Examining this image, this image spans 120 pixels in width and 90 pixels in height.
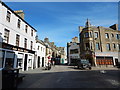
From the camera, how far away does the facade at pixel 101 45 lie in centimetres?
3319

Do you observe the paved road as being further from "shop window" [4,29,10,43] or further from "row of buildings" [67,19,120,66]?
"row of buildings" [67,19,120,66]

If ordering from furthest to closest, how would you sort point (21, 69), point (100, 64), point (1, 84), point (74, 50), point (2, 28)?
point (74, 50)
point (100, 64)
point (21, 69)
point (2, 28)
point (1, 84)

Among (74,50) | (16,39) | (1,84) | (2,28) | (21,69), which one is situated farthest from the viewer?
(74,50)

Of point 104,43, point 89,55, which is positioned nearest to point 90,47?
point 89,55

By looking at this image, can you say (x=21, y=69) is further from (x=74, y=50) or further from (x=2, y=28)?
(x=74, y=50)

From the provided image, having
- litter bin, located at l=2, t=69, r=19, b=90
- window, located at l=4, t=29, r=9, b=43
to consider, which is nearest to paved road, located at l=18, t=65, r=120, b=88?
litter bin, located at l=2, t=69, r=19, b=90

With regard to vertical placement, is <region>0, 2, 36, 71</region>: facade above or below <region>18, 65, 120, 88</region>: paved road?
above

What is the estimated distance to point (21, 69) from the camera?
18.4 metres

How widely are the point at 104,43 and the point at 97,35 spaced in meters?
3.36

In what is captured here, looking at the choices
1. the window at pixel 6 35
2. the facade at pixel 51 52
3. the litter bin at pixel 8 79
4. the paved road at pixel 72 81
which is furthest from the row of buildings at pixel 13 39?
the litter bin at pixel 8 79

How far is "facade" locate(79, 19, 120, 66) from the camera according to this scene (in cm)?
3319

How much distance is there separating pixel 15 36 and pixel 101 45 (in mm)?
26463

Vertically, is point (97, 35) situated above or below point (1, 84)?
above

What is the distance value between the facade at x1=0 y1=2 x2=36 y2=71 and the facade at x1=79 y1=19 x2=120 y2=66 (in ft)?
63.0
